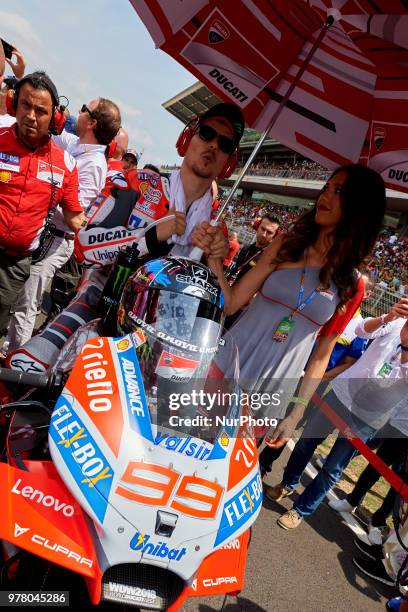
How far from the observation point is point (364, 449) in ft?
11.6

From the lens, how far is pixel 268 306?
2424mm

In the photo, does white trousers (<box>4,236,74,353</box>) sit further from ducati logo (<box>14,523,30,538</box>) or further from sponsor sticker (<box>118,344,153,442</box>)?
ducati logo (<box>14,523,30,538</box>)

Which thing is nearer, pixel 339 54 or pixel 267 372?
pixel 267 372

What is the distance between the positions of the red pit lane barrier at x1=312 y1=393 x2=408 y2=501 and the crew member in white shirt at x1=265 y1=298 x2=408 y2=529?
0.04m

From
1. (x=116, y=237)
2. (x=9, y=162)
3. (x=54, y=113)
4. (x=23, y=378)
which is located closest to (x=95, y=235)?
(x=116, y=237)

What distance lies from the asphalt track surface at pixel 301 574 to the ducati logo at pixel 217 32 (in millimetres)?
3400

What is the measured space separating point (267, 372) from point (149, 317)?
1.02 m

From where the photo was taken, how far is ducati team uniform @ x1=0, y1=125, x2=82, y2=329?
3.01 metres

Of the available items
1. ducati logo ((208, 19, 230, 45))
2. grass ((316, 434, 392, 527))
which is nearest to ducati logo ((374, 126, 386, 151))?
ducati logo ((208, 19, 230, 45))

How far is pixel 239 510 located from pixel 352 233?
1.54 metres

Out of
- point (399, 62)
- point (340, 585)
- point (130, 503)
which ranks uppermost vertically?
point (399, 62)

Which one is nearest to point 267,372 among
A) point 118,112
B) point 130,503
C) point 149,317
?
point 149,317

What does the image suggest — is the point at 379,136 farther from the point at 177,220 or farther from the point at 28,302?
the point at 28,302

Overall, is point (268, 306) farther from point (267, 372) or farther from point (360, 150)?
point (360, 150)
